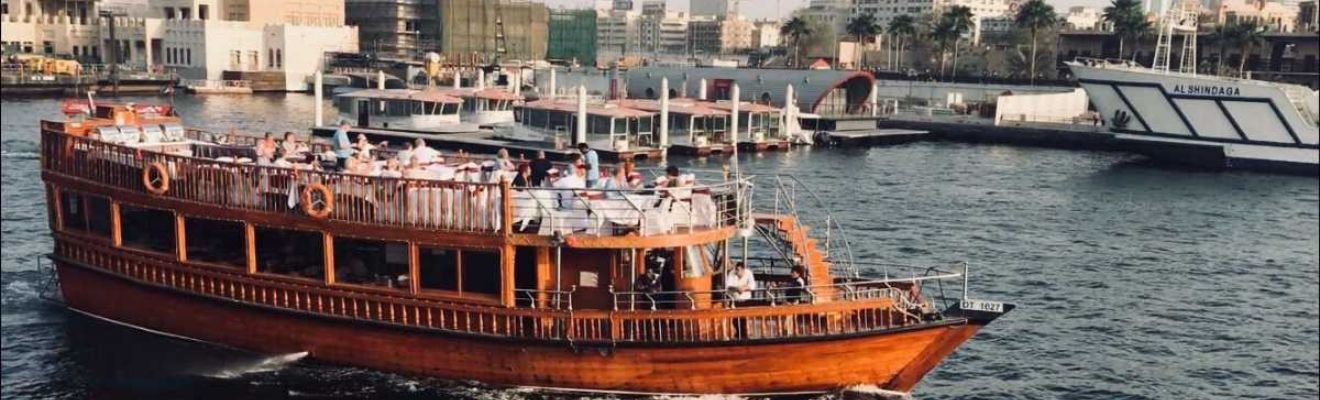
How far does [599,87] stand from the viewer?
8981 cm

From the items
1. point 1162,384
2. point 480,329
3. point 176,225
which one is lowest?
point 1162,384

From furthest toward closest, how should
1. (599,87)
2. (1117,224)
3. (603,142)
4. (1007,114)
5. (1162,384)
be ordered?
(599,87), (1007,114), (603,142), (1117,224), (1162,384)

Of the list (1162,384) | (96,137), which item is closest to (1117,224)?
(1162,384)

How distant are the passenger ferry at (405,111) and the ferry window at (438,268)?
44548 millimetres

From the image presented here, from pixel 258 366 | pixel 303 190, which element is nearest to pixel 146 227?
pixel 258 366

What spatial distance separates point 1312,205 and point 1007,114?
31.7 meters

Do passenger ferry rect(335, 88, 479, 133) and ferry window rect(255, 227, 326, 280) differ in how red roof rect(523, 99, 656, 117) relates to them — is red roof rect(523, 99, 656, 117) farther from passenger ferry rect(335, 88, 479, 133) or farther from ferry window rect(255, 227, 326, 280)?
ferry window rect(255, 227, 326, 280)

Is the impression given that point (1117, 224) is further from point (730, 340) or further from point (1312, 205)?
point (730, 340)

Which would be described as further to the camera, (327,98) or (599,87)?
(327,98)

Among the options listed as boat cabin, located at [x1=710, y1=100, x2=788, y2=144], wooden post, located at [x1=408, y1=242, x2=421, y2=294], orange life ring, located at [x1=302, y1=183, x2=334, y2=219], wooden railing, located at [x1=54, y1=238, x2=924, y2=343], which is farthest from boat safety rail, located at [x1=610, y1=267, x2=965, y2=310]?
boat cabin, located at [x1=710, y1=100, x2=788, y2=144]

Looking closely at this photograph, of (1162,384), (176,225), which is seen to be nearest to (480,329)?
(176,225)

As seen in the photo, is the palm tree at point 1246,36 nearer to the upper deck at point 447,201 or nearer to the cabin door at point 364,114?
the cabin door at point 364,114

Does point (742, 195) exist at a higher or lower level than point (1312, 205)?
higher

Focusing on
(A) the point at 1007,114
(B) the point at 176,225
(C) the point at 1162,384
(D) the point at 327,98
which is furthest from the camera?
(D) the point at 327,98
